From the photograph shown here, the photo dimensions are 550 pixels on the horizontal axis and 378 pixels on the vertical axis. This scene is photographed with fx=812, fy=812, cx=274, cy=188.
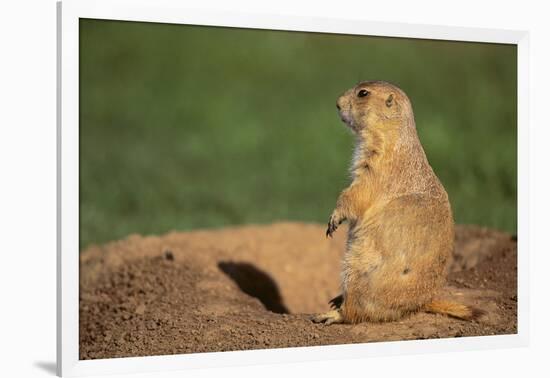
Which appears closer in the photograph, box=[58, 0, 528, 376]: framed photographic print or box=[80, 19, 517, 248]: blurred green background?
box=[58, 0, 528, 376]: framed photographic print

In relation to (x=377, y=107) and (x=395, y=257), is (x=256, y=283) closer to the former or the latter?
(x=395, y=257)

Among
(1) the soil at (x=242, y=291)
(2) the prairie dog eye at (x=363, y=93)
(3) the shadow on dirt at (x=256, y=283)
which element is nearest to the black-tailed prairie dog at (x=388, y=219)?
(2) the prairie dog eye at (x=363, y=93)

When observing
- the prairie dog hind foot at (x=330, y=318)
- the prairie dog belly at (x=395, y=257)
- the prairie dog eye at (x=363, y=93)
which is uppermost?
the prairie dog eye at (x=363, y=93)

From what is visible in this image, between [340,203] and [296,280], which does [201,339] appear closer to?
[340,203]

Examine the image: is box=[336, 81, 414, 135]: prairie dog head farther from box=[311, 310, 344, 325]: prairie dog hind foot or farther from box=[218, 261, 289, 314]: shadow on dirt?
box=[218, 261, 289, 314]: shadow on dirt

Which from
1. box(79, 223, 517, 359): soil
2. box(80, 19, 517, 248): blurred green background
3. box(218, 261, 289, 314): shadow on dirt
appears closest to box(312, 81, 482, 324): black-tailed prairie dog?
box(79, 223, 517, 359): soil

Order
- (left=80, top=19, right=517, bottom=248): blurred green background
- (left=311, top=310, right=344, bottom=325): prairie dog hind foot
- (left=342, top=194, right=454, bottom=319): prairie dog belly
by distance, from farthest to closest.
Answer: (left=80, top=19, right=517, bottom=248): blurred green background < (left=311, top=310, right=344, bottom=325): prairie dog hind foot < (left=342, top=194, right=454, bottom=319): prairie dog belly

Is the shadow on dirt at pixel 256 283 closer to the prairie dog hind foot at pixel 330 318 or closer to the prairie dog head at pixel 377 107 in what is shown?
the prairie dog hind foot at pixel 330 318
